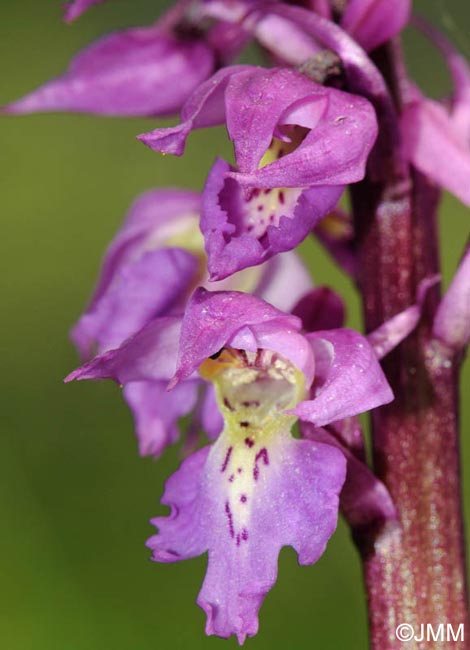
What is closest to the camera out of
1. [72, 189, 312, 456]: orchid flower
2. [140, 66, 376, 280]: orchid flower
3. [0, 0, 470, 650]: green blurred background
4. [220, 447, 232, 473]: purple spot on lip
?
[140, 66, 376, 280]: orchid flower

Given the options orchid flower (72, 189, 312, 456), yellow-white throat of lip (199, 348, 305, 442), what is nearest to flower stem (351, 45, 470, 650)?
yellow-white throat of lip (199, 348, 305, 442)

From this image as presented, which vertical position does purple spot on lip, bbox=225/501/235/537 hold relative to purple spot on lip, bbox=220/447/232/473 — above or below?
below

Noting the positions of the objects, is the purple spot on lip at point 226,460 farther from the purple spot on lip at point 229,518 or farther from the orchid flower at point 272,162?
the orchid flower at point 272,162

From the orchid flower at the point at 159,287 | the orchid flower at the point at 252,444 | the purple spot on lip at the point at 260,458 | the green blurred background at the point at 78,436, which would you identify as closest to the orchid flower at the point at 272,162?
the orchid flower at the point at 252,444

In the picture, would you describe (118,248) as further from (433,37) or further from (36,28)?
(36,28)

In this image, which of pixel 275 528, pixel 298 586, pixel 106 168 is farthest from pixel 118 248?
pixel 106 168

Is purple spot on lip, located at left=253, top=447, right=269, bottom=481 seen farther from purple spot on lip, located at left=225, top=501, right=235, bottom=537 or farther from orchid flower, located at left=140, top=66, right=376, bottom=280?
orchid flower, located at left=140, top=66, right=376, bottom=280
